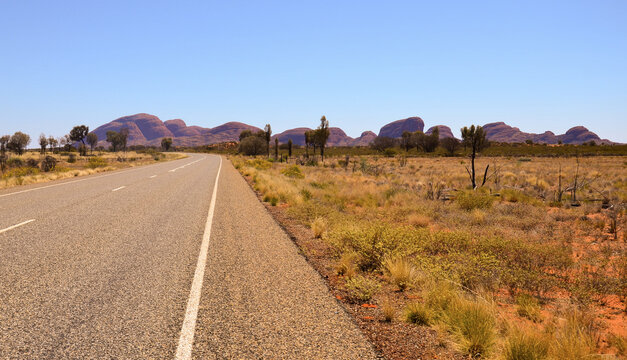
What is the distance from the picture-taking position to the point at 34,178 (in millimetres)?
19672

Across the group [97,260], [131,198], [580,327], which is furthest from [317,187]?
[580,327]

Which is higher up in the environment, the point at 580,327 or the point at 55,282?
the point at 55,282

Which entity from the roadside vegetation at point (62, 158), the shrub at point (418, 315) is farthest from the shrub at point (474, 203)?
the roadside vegetation at point (62, 158)

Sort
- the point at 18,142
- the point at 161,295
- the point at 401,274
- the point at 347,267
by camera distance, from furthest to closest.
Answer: the point at 18,142 → the point at 347,267 → the point at 401,274 → the point at 161,295

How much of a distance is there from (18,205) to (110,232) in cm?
568

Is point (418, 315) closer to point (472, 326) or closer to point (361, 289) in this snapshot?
point (472, 326)

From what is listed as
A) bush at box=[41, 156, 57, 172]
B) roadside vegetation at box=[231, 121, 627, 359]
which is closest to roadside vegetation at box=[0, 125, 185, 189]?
bush at box=[41, 156, 57, 172]

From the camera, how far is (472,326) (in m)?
3.44

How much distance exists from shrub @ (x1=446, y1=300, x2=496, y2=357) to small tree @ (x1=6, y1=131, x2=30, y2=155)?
95971 millimetres

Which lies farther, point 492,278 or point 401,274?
point 492,278

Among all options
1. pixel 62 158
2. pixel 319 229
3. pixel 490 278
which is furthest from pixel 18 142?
pixel 490 278

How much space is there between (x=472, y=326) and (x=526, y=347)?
51cm

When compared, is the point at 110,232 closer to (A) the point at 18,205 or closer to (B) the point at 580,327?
(A) the point at 18,205

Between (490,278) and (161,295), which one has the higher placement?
(161,295)
